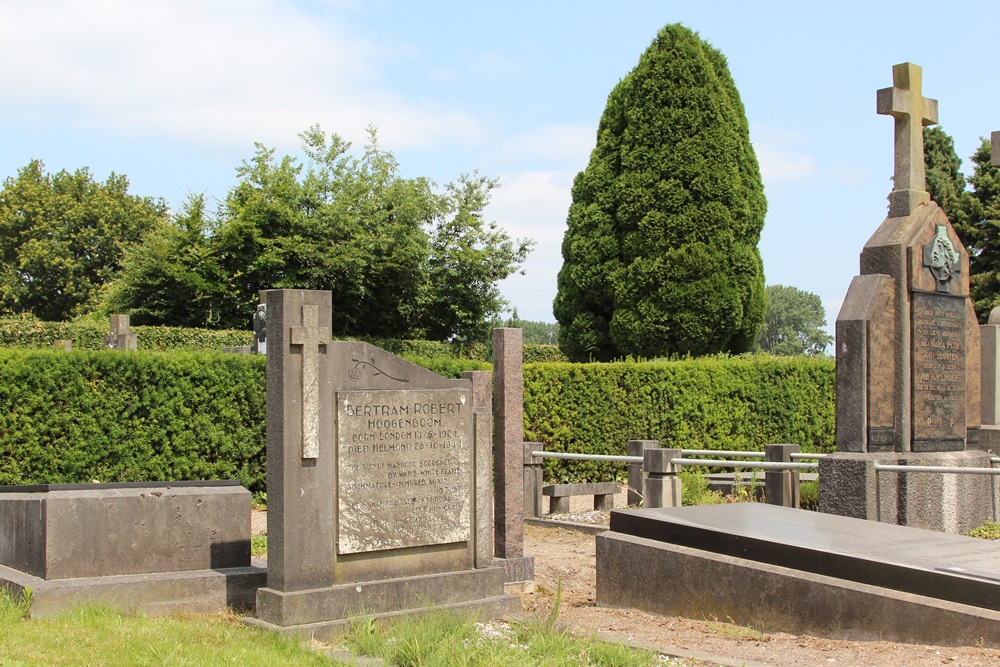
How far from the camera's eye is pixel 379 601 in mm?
6367

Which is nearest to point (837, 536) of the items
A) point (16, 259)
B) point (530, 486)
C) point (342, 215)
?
point (530, 486)

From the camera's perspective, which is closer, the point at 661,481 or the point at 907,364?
the point at 661,481

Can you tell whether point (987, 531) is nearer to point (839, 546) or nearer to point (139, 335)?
point (839, 546)

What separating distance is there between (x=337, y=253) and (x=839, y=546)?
67.8 ft

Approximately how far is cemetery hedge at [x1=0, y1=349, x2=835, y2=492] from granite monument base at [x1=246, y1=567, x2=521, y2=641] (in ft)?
20.1

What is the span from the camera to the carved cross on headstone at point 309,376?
241 inches

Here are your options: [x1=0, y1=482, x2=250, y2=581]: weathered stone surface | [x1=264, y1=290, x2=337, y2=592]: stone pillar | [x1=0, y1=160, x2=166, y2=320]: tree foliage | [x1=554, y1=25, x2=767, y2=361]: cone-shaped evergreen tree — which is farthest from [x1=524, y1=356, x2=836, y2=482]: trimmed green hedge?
[x1=0, y1=160, x2=166, y2=320]: tree foliage

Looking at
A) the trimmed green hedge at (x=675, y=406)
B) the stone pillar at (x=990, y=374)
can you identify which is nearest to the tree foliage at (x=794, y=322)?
the trimmed green hedge at (x=675, y=406)

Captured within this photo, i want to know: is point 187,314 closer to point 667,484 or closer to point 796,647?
point 667,484

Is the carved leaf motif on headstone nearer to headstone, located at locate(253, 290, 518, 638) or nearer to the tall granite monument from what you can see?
the tall granite monument

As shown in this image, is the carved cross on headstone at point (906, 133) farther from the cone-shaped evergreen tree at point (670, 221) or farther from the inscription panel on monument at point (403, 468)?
the cone-shaped evergreen tree at point (670, 221)

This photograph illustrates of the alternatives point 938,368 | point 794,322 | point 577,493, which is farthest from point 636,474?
point 794,322

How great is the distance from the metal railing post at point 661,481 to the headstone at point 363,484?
343 centimetres

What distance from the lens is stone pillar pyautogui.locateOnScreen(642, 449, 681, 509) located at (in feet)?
32.9
